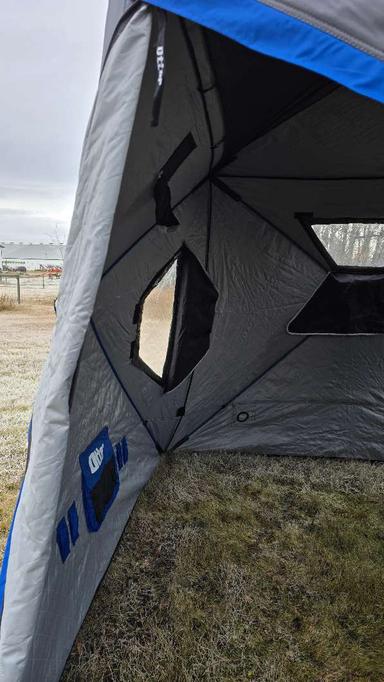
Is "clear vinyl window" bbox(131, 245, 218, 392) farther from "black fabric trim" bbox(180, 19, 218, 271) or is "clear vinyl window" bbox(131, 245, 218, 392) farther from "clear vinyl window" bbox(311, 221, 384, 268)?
"clear vinyl window" bbox(311, 221, 384, 268)

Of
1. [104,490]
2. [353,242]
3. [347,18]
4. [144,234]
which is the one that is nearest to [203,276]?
[144,234]

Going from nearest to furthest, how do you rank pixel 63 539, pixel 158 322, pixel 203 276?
pixel 63 539, pixel 158 322, pixel 203 276

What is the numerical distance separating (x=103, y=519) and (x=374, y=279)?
2016 mm

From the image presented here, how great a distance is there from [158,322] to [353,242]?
127 centimetres

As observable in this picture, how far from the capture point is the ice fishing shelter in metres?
0.91

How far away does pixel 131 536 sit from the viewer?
1.92 m

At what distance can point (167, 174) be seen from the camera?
1.51 metres

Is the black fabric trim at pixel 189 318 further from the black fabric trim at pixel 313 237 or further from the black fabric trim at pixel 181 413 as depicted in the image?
the black fabric trim at pixel 313 237

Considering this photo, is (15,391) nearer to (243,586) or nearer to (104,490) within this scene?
(104,490)

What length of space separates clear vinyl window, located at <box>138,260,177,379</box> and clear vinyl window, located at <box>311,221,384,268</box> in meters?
0.95

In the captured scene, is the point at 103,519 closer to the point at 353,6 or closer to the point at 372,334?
the point at 353,6

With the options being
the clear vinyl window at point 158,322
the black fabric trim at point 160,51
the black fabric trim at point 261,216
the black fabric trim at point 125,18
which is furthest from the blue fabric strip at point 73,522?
the black fabric trim at point 261,216

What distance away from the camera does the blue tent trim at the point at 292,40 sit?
769 millimetres

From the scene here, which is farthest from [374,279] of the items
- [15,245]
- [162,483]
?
[15,245]
